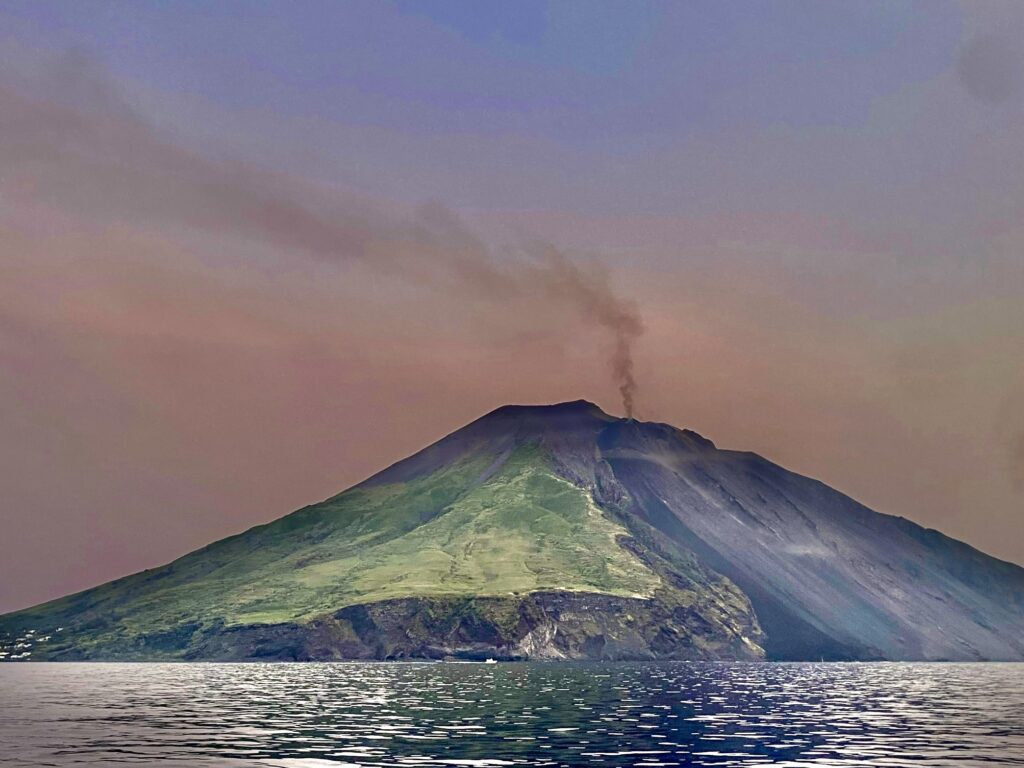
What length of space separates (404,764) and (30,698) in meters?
106

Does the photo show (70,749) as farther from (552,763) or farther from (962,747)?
(962,747)

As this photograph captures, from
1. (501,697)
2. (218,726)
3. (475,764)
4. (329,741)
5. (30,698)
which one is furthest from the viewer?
(30,698)

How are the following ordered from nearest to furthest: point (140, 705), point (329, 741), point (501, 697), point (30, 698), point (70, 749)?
1. point (70, 749)
2. point (329, 741)
3. point (140, 705)
4. point (501, 697)
5. point (30, 698)

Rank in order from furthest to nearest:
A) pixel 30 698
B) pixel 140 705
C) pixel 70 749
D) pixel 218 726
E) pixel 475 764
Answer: pixel 30 698 → pixel 140 705 → pixel 218 726 → pixel 70 749 → pixel 475 764

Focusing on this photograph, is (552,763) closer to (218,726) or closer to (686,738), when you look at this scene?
(686,738)

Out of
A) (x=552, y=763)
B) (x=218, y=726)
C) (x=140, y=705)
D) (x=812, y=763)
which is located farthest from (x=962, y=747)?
(x=140, y=705)

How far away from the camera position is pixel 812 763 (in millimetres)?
Answer: 70062

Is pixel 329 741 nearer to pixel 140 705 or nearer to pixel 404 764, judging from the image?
pixel 404 764

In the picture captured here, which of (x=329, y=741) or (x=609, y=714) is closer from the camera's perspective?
(x=329, y=741)

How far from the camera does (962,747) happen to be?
80.9 metres

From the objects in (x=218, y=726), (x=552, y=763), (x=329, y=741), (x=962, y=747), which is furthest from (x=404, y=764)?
(x=962, y=747)

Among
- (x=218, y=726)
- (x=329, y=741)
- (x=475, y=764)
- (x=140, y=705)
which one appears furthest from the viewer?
(x=140, y=705)

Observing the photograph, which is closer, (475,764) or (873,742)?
(475,764)

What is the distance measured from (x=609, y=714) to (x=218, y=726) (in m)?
38.0
